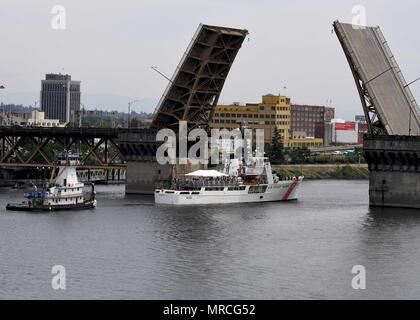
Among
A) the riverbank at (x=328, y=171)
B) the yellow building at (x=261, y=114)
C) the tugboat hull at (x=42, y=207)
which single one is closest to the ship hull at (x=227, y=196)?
the tugboat hull at (x=42, y=207)

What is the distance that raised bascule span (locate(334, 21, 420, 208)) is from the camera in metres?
63.7

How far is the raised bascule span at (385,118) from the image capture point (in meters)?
63.7

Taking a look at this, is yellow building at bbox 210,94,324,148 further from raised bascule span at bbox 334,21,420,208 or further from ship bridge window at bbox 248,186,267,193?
raised bascule span at bbox 334,21,420,208

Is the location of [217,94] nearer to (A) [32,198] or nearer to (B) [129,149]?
(B) [129,149]

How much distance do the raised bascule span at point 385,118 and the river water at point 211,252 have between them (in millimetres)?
2070

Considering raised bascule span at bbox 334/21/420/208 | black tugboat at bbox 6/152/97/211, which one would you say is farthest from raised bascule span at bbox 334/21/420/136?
black tugboat at bbox 6/152/97/211

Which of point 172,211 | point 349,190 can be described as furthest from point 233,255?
point 349,190

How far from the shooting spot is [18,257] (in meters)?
43.8

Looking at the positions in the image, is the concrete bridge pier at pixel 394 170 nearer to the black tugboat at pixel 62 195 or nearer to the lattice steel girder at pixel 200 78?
the lattice steel girder at pixel 200 78

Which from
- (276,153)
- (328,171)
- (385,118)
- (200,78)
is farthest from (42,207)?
(276,153)

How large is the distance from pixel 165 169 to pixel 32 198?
685 inches

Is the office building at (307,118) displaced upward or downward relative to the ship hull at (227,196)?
upward

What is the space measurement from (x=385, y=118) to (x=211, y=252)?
22.1m

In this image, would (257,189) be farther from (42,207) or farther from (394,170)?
(42,207)
